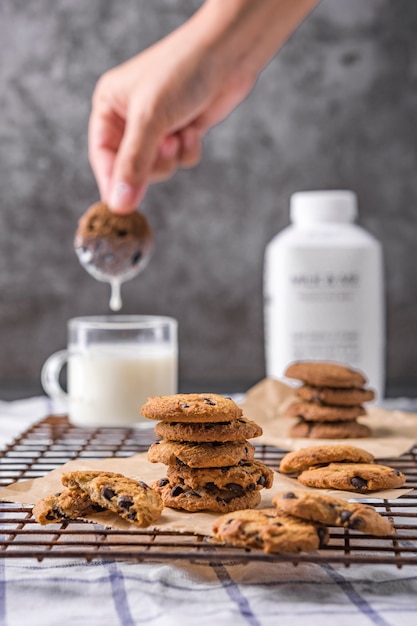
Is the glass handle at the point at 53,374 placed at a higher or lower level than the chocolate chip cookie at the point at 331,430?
higher

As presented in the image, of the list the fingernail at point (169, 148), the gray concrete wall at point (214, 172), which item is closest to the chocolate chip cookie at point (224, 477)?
the fingernail at point (169, 148)

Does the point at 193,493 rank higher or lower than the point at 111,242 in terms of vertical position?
lower

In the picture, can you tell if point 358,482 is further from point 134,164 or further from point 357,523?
point 134,164

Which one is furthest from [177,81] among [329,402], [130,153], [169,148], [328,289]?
[329,402]

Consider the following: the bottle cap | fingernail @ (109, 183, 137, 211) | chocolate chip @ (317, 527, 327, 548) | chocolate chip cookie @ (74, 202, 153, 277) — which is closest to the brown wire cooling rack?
chocolate chip @ (317, 527, 327, 548)

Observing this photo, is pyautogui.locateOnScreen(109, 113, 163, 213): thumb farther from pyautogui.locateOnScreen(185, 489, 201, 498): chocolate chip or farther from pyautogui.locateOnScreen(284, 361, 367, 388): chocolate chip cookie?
pyautogui.locateOnScreen(185, 489, 201, 498): chocolate chip

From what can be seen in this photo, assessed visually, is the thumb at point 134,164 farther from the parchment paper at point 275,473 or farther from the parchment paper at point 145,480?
the parchment paper at point 145,480
